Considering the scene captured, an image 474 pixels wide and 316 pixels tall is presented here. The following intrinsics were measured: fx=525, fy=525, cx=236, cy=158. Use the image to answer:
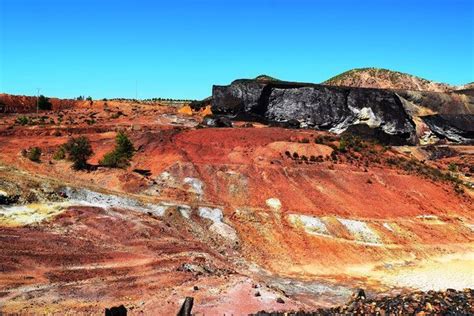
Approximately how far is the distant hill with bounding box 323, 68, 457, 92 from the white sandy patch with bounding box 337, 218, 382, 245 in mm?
102454

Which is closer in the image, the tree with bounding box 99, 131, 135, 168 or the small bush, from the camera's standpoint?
the tree with bounding box 99, 131, 135, 168

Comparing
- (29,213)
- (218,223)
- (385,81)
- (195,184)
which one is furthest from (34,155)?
(385,81)

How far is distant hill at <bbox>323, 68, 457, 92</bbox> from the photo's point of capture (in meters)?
131

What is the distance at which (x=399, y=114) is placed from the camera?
59094mm

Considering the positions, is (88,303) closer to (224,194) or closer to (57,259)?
(57,259)

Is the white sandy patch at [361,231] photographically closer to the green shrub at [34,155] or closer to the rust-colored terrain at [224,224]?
the rust-colored terrain at [224,224]

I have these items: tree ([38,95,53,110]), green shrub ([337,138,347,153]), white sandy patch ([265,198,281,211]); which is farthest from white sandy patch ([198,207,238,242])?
tree ([38,95,53,110])

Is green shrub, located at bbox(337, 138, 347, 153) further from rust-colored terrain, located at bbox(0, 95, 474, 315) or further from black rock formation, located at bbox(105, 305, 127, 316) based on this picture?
black rock formation, located at bbox(105, 305, 127, 316)

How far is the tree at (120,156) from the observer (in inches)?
1479

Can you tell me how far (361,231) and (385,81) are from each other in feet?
355

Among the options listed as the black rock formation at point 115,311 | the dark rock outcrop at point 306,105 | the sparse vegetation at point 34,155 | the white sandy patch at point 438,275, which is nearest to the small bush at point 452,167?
the dark rock outcrop at point 306,105

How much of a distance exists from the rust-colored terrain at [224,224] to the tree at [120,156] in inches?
29.4

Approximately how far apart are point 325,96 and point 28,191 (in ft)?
118

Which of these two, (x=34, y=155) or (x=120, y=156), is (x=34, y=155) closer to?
(x=34, y=155)
